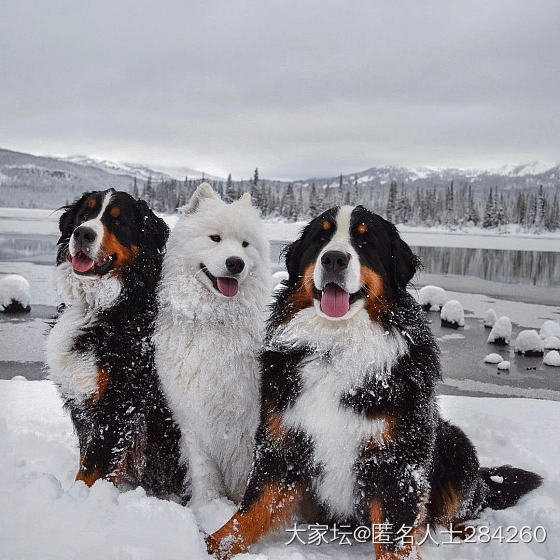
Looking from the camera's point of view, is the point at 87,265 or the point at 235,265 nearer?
the point at 87,265

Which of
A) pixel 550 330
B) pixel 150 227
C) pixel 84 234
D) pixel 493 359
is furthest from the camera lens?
pixel 550 330

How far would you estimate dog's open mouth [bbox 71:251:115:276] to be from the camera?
3.44m

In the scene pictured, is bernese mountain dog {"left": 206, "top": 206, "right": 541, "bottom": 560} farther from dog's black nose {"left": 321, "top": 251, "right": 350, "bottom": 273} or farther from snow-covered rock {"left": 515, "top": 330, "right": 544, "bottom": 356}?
snow-covered rock {"left": 515, "top": 330, "right": 544, "bottom": 356}

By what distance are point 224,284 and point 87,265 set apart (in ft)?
2.93

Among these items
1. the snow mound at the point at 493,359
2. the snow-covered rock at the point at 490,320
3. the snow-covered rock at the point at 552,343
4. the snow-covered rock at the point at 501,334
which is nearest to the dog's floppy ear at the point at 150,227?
the snow mound at the point at 493,359

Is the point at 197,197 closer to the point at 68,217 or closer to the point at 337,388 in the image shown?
the point at 68,217

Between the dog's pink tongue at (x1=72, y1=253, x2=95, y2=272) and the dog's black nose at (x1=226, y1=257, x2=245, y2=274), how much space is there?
0.88 metres

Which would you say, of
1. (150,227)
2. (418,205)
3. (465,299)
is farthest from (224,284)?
(418,205)

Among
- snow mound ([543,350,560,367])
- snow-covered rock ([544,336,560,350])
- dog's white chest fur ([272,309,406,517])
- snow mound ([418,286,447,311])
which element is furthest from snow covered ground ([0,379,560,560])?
snow mound ([418,286,447,311])

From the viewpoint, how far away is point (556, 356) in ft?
35.1

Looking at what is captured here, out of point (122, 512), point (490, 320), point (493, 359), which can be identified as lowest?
point (493, 359)

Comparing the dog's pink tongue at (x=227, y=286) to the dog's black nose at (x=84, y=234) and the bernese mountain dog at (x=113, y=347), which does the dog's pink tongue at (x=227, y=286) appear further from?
the dog's black nose at (x=84, y=234)

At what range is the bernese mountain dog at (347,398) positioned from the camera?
2.86 metres

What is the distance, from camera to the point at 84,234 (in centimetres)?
335
